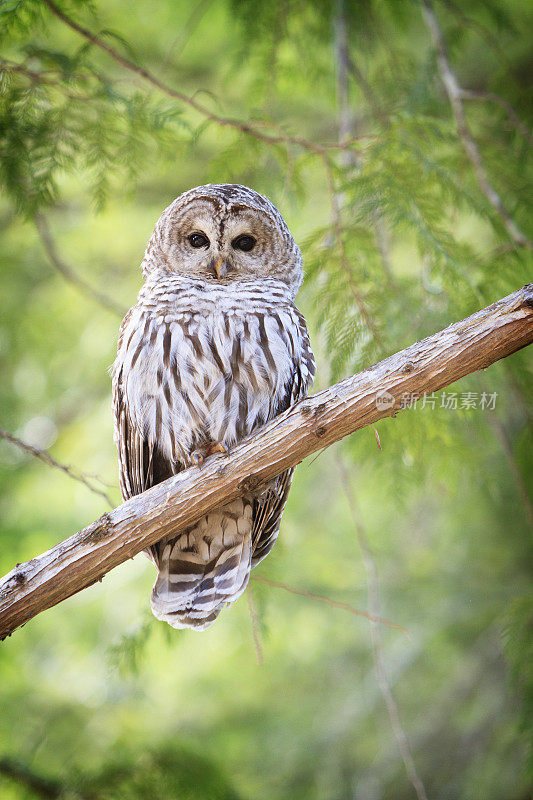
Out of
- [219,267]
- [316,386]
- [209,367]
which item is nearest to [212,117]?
[219,267]

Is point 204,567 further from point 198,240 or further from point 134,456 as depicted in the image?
point 198,240

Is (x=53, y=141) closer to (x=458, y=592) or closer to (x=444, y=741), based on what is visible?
(x=458, y=592)

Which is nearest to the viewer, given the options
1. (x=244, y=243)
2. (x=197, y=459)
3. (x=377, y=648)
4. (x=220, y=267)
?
(x=197, y=459)

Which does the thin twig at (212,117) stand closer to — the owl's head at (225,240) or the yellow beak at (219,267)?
the owl's head at (225,240)

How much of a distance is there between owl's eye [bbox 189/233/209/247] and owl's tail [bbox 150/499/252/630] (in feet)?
3.11

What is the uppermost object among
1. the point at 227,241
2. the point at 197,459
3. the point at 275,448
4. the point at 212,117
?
the point at 212,117

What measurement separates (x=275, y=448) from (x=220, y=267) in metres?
0.82

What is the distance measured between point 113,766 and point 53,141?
239 centimetres

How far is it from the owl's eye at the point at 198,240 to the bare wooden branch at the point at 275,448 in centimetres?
91

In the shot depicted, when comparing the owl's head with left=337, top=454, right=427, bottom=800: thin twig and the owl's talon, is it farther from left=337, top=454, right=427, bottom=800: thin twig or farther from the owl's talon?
left=337, top=454, right=427, bottom=800: thin twig

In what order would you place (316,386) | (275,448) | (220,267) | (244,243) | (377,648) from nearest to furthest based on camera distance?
(275,448) < (377,648) < (220,267) < (244,243) < (316,386)

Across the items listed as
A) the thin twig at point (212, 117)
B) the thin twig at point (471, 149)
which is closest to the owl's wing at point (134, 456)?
the thin twig at point (212, 117)

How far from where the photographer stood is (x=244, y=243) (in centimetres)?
267

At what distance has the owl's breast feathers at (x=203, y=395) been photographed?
8.07ft
